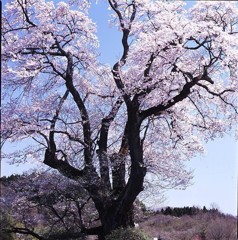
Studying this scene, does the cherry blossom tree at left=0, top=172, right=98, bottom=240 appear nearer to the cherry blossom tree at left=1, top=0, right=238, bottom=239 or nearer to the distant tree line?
the cherry blossom tree at left=1, top=0, right=238, bottom=239

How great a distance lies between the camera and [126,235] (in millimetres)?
10281

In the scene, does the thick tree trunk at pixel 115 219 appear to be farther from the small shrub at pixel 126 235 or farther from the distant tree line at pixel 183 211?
the distant tree line at pixel 183 211

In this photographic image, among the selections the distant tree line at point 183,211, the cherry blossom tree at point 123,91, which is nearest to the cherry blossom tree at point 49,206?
the cherry blossom tree at point 123,91

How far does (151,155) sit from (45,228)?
314cm

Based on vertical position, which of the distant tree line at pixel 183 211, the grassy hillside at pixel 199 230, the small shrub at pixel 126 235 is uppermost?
the distant tree line at pixel 183 211

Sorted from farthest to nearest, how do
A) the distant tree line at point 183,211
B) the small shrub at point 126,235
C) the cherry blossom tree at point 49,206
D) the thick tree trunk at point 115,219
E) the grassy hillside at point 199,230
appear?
1. the distant tree line at point 183,211
2. the grassy hillside at point 199,230
3. the cherry blossom tree at point 49,206
4. the thick tree trunk at point 115,219
5. the small shrub at point 126,235

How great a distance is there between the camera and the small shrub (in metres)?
10.3

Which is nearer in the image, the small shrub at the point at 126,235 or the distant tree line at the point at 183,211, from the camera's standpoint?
the small shrub at the point at 126,235

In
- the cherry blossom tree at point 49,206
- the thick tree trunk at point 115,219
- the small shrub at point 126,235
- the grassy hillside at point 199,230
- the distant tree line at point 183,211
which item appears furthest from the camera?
the distant tree line at point 183,211

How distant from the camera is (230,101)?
11.9 m

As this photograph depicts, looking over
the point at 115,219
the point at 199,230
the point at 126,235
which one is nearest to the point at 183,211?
the point at 199,230

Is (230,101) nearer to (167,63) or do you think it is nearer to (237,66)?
(237,66)

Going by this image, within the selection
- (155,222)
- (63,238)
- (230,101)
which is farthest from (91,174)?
(155,222)

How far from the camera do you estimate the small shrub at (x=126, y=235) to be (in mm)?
10258
